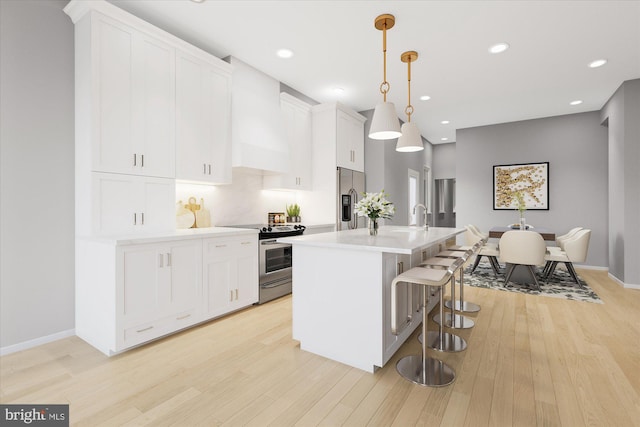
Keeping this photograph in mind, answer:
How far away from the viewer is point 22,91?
95.4 inches

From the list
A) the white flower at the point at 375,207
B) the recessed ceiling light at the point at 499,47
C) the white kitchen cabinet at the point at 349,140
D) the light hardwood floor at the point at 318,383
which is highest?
the recessed ceiling light at the point at 499,47

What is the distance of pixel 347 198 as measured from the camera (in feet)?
17.0

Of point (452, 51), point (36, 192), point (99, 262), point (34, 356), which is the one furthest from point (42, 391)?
point (452, 51)

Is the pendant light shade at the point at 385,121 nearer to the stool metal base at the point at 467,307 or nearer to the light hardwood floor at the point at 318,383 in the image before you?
the light hardwood floor at the point at 318,383

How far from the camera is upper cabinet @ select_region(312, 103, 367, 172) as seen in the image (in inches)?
195

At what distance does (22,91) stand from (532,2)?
14.0ft

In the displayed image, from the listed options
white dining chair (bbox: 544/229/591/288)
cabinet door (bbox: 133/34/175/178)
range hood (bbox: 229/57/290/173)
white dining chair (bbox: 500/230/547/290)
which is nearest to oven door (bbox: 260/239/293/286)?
range hood (bbox: 229/57/290/173)

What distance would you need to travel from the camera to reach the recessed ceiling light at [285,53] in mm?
3533

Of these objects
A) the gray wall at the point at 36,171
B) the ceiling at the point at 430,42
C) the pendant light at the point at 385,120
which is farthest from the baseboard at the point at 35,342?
the pendant light at the point at 385,120

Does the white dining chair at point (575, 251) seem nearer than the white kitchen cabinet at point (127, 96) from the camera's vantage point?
No

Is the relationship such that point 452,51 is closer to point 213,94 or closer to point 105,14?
point 213,94

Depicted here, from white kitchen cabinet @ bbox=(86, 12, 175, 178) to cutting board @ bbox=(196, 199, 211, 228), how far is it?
0.69 meters

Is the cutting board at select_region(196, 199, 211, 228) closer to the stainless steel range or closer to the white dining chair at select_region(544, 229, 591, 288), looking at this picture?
the stainless steel range

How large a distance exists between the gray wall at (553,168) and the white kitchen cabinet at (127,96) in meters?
6.19
